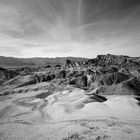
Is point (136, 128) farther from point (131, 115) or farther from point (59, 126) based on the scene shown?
point (59, 126)

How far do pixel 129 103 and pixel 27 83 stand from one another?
65.8 ft

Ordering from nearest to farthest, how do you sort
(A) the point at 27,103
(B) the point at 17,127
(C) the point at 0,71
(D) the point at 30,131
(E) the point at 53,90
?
(D) the point at 30,131 < (B) the point at 17,127 < (A) the point at 27,103 < (E) the point at 53,90 < (C) the point at 0,71

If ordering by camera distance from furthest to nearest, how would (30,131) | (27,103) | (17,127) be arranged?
(27,103) → (17,127) → (30,131)

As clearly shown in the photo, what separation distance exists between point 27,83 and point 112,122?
69.3 feet

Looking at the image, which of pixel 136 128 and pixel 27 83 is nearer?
pixel 136 128

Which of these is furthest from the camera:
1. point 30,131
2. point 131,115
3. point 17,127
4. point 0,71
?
point 0,71

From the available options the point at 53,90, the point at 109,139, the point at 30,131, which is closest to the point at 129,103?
the point at 109,139

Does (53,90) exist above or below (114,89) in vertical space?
below

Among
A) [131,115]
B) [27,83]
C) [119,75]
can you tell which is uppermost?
[119,75]

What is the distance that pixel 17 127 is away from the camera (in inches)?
285

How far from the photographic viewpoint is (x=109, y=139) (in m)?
5.19

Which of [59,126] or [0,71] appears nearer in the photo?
[59,126]

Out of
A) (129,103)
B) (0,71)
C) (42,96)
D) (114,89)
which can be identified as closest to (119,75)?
(114,89)

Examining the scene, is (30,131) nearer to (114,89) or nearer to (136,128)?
(136,128)
